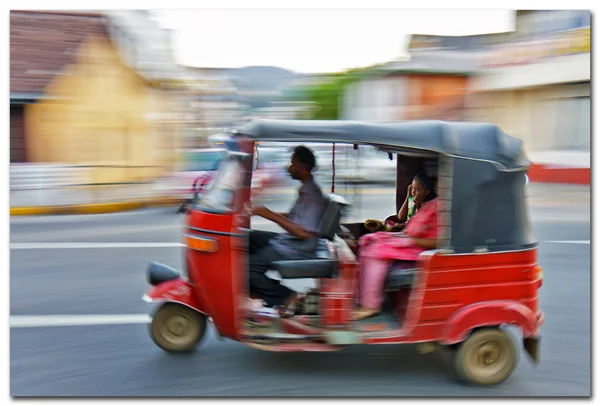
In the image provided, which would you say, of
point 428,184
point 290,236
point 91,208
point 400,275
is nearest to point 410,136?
point 428,184

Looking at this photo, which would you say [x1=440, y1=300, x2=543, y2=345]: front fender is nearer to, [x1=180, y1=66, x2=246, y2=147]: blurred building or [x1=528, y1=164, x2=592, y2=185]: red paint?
[x1=528, y1=164, x2=592, y2=185]: red paint

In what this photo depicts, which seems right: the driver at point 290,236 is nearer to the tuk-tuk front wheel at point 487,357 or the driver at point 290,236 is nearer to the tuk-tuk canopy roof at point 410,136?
the tuk-tuk canopy roof at point 410,136

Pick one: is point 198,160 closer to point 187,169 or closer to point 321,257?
point 187,169

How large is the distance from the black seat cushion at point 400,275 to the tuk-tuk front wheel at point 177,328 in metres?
1.44

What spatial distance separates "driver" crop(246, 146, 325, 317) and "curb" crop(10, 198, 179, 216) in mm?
8664

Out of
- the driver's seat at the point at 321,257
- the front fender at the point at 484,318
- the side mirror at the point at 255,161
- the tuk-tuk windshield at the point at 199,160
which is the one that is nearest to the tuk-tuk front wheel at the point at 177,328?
the driver's seat at the point at 321,257

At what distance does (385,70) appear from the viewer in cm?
2652

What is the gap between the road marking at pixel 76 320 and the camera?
599cm

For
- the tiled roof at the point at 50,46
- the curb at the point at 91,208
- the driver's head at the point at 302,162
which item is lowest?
the curb at the point at 91,208

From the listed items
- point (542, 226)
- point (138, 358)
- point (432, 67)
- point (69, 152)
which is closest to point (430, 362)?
point (138, 358)

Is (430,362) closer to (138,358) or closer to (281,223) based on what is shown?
(281,223)

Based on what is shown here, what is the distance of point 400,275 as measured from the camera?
4.68m

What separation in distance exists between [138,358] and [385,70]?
74.7 ft

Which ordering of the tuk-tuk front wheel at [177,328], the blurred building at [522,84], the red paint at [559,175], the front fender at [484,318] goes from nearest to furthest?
1. the front fender at [484,318]
2. the tuk-tuk front wheel at [177,328]
3. the red paint at [559,175]
4. the blurred building at [522,84]
